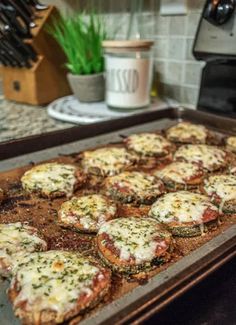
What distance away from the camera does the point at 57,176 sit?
1.05m

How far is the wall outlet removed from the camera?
1.67 m

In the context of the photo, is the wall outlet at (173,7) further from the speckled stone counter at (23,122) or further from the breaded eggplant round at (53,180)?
the breaded eggplant round at (53,180)

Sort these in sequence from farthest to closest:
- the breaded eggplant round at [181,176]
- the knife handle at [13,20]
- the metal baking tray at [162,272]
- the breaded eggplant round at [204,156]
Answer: the knife handle at [13,20] → the breaded eggplant round at [204,156] → the breaded eggplant round at [181,176] → the metal baking tray at [162,272]

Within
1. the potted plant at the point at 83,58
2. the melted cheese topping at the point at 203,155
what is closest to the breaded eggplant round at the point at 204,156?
the melted cheese topping at the point at 203,155

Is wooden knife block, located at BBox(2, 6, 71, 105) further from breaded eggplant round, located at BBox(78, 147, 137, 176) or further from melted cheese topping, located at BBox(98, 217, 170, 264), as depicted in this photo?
melted cheese topping, located at BBox(98, 217, 170, 264)

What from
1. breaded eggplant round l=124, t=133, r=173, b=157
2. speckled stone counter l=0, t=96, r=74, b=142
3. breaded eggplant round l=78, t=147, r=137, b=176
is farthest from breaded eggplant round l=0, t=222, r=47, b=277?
speckled stone counter l=0, t=96, r=74, b=142

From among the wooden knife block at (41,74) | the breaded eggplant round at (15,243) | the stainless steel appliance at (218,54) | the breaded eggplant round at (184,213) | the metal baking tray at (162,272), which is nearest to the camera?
the metal baking tray at (162,272)

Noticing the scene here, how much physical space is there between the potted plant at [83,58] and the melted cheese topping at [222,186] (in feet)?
2.93

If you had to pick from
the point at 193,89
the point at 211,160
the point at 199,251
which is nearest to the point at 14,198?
the point at 199,251

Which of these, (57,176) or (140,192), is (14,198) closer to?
(57,176)

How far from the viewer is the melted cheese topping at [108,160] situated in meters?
1.16

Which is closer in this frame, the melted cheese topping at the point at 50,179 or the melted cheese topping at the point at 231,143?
the melted cheese topping at the point at 50,179

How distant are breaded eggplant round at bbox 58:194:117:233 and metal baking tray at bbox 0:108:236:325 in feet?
0.71

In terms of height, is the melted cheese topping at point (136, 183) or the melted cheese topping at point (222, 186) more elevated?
the melted cheese topping at point (222, 186)
